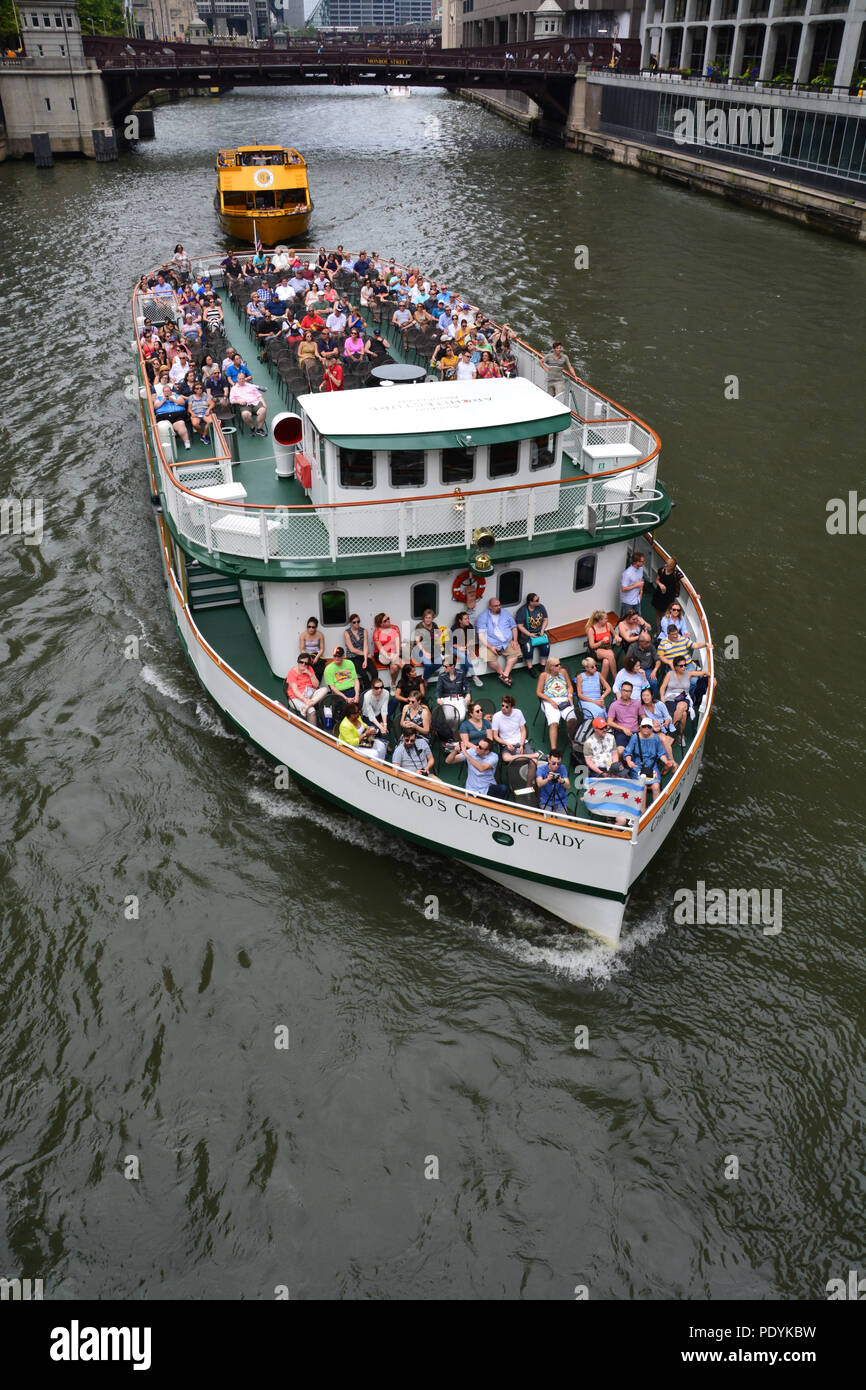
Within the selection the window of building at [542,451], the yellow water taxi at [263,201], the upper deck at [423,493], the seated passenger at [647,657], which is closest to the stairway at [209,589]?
the upper deck at [423,493]

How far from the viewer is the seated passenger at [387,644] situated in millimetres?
15266

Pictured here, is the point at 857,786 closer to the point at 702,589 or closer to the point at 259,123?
the point at 702,589

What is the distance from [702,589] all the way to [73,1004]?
1557 cm

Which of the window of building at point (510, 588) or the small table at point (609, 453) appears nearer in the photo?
the window of building at point (510, 588)

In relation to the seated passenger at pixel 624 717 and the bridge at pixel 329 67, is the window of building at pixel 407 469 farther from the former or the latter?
the bridge at pixel 329 67

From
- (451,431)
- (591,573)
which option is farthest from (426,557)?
(591,573)

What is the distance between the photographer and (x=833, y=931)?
46.4 ft

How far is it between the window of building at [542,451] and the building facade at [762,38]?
51.9 m

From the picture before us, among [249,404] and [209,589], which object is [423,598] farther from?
[249,404]

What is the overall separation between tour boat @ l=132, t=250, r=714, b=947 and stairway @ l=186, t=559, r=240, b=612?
123cm

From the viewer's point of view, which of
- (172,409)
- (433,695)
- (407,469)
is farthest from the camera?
(172,409)

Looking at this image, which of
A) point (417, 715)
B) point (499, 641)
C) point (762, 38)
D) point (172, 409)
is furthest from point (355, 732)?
point (762, 38)

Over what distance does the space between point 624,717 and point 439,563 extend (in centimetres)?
351

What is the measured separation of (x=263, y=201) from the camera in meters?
53.5
